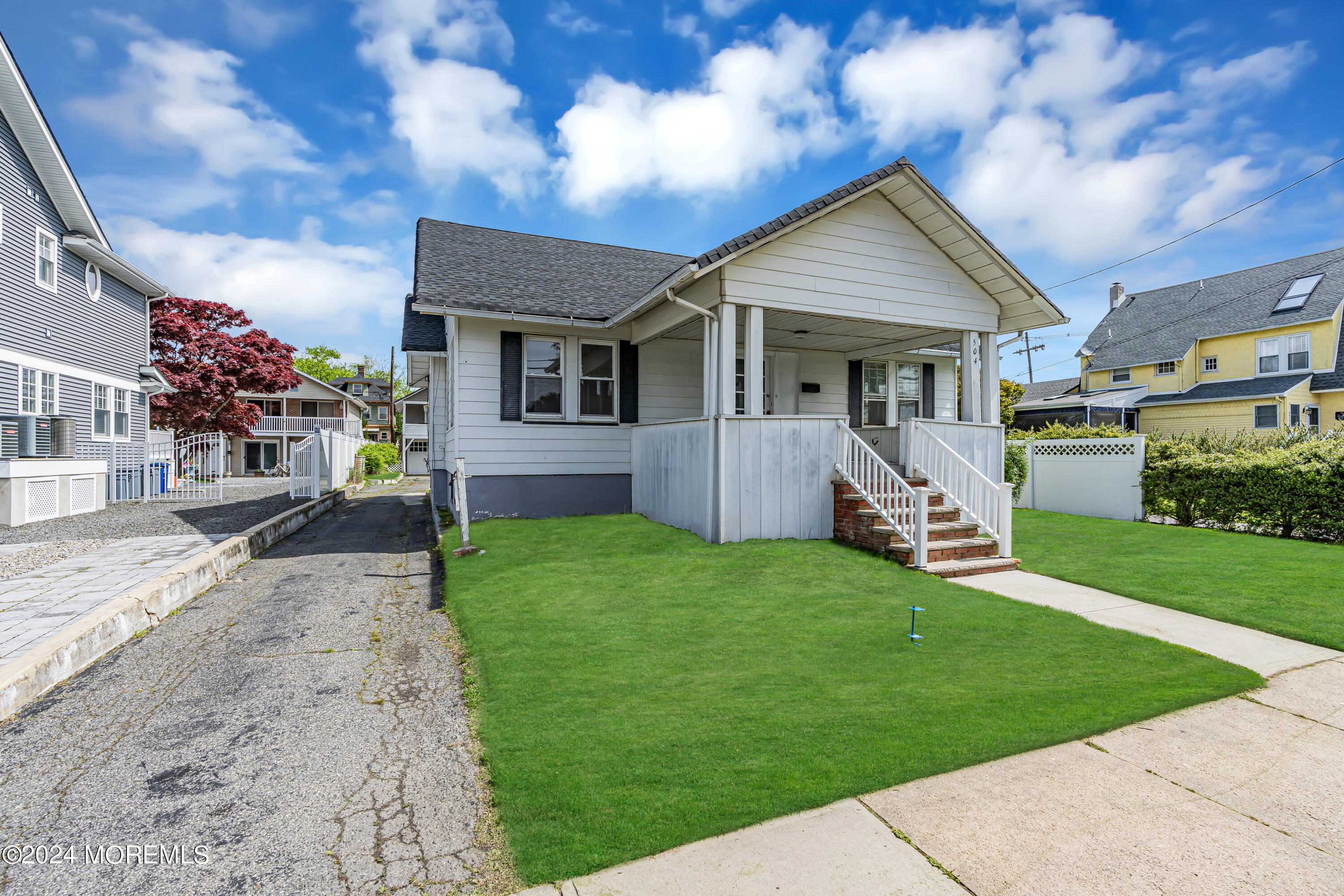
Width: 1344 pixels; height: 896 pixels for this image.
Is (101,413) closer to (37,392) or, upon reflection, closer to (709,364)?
(37,392)

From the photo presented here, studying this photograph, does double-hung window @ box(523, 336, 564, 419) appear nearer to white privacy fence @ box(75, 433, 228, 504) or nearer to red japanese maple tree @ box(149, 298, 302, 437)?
white privacy fence @ box(75, 433, 228, 504)

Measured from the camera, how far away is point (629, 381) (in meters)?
11.2

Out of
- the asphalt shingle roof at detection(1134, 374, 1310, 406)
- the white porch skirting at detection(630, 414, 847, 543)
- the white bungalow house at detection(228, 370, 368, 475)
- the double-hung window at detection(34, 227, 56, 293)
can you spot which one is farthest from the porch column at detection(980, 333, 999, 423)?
the white bungalow house at detection(228, 370, 368, 475)

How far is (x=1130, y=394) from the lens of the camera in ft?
94.5

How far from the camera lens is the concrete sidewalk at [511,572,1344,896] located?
6.89 feet

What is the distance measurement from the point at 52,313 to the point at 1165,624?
780 inches

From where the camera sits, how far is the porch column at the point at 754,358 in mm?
8070

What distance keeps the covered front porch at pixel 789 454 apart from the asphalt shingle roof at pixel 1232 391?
2240 cm

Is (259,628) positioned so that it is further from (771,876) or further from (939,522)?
(939,522)

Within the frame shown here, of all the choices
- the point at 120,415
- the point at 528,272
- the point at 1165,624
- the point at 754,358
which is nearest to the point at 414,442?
the point at 120,415

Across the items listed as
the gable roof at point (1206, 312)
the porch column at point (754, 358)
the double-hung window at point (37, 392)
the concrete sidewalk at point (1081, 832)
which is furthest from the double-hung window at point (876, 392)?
the gable roof at point (1206, 312)

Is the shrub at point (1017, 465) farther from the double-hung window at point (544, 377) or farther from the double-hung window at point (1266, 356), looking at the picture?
the double-hung window at point (1266, 356)

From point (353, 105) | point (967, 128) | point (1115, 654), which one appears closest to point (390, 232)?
point (353, 105)

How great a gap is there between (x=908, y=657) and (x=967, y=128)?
1439cm
